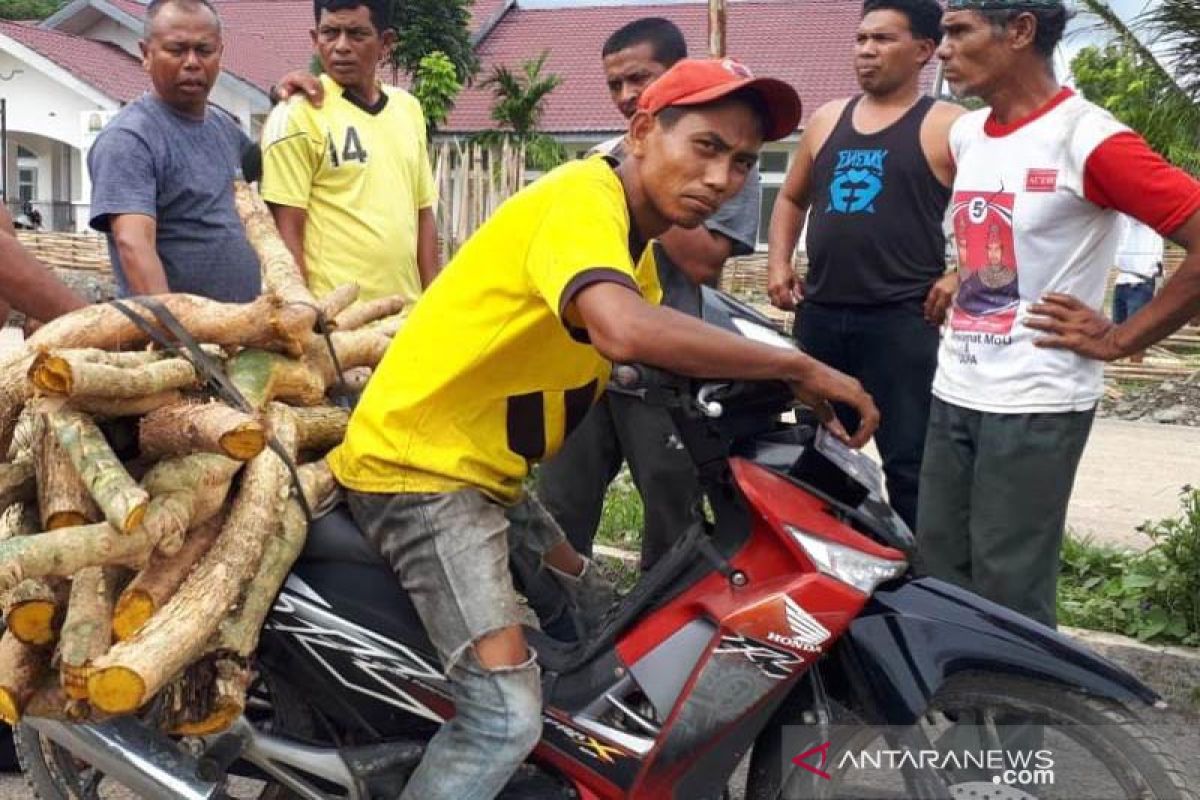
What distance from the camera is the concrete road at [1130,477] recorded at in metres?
6.26

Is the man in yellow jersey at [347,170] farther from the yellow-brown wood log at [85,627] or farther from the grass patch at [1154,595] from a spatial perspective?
the grass patch at [1154,595]

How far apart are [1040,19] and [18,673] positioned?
8.96ft

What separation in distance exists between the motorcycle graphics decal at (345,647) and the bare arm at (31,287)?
97 cm

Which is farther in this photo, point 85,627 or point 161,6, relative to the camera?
point 161,6

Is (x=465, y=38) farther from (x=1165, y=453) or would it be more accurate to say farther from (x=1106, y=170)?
(x=1106, y=170)

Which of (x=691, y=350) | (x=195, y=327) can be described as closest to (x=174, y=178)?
(x=195, y=327)

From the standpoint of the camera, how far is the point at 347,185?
4.34 m

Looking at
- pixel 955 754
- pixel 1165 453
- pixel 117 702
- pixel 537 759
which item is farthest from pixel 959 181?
pixel 1165 453

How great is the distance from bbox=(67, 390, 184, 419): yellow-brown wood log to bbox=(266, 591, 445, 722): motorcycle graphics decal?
1.54ft

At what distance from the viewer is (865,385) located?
13.9ft

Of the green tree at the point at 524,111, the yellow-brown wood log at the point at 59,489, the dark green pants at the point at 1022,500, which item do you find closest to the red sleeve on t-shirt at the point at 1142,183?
the dark green pants at the point at 1022,500

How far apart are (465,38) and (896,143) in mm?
25583

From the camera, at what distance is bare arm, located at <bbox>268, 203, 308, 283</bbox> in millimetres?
4207

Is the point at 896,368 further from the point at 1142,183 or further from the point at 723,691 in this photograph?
the point at 723,691
